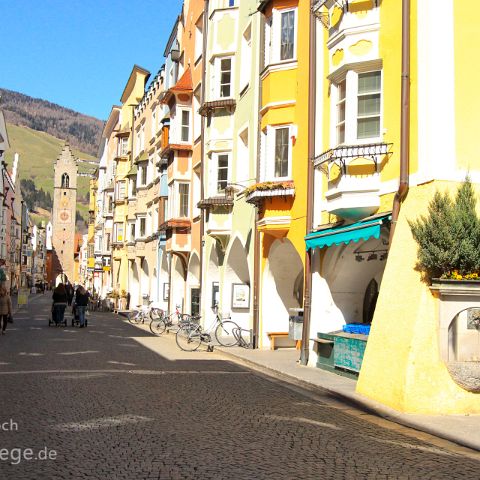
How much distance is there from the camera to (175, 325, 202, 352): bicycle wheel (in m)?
22.8

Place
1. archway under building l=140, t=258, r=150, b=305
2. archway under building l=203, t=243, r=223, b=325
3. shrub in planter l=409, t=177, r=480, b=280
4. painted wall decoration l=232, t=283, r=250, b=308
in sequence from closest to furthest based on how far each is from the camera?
shrub in planter l=409, t=177, r=480, b=280 < painted wall decoration l=232, t=283, r=250, b=308 < archway under building l=203, t=243, r=223, b=325 < archway under building l=140, t=258, r=150, b=305

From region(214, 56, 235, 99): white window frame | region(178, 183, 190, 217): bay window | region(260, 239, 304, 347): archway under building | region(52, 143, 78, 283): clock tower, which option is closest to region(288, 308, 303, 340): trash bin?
region(260, 239, 304, 347): archway under building

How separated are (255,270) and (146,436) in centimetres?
1405

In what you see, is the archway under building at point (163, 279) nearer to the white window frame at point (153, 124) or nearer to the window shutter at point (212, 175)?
the white window frame at point (153, 124)

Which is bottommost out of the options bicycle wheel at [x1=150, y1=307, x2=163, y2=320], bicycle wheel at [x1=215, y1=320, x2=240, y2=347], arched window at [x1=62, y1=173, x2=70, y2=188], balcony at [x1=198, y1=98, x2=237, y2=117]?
bicycle wheel at [x1=215, y1=320, x2=240, y2=347]

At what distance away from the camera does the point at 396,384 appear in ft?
38.2

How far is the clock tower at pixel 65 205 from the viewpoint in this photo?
148 metres

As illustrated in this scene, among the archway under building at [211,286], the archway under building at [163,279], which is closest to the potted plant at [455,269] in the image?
Answer: the archway under building at [211,286]

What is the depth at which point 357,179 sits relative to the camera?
1516 cm

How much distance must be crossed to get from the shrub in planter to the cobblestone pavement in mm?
2795

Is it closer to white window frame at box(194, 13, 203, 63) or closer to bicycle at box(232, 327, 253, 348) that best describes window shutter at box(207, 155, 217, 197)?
bicycle at box(232, 327, 253, 348)

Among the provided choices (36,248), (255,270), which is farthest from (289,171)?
(36,248)

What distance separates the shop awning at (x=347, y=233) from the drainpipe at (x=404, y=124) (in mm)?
445

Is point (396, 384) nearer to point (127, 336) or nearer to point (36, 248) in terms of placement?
point (127, 336)
